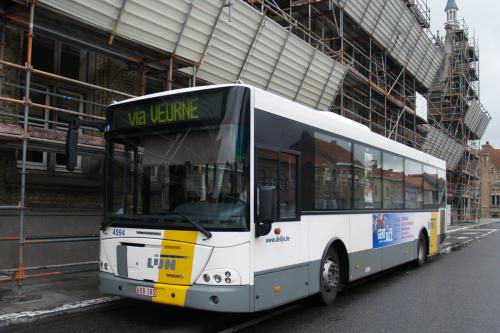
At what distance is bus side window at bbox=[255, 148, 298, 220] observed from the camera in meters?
5.96

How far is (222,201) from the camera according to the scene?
5734 mm

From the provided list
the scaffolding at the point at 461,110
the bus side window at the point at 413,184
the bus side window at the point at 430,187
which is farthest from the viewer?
the scaffolding at the point at 461,110

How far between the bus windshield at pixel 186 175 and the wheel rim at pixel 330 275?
2.35 m

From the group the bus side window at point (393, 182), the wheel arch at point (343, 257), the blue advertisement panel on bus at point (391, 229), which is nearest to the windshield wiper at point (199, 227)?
the wheel arch at point (343, 257)

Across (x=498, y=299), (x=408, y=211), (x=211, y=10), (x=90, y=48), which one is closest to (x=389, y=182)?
(x=408, y=211)

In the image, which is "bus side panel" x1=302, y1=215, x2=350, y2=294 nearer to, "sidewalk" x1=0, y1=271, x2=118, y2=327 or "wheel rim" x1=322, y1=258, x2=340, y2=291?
"wheel rim" x1=322, y1=258, x2=340, y2=291

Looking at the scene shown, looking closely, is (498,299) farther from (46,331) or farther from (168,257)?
(46,331)

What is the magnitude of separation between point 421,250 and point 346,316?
6.44 metres

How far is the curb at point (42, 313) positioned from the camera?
20.8 ft

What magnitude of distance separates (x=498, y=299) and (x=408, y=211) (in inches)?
127

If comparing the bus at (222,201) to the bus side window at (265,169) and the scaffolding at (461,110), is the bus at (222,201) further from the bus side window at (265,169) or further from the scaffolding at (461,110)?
the scaffolding at (461,110)

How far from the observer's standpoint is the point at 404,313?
24.3ft

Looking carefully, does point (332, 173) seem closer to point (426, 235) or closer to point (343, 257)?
point (343, 257)

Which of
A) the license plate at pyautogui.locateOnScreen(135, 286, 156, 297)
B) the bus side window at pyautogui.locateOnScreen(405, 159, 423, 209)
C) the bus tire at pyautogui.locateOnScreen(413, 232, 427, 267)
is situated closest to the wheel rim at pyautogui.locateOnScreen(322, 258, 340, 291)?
the license plate at pyautogui.locateOnScreen(135, 286, 156, 297)
